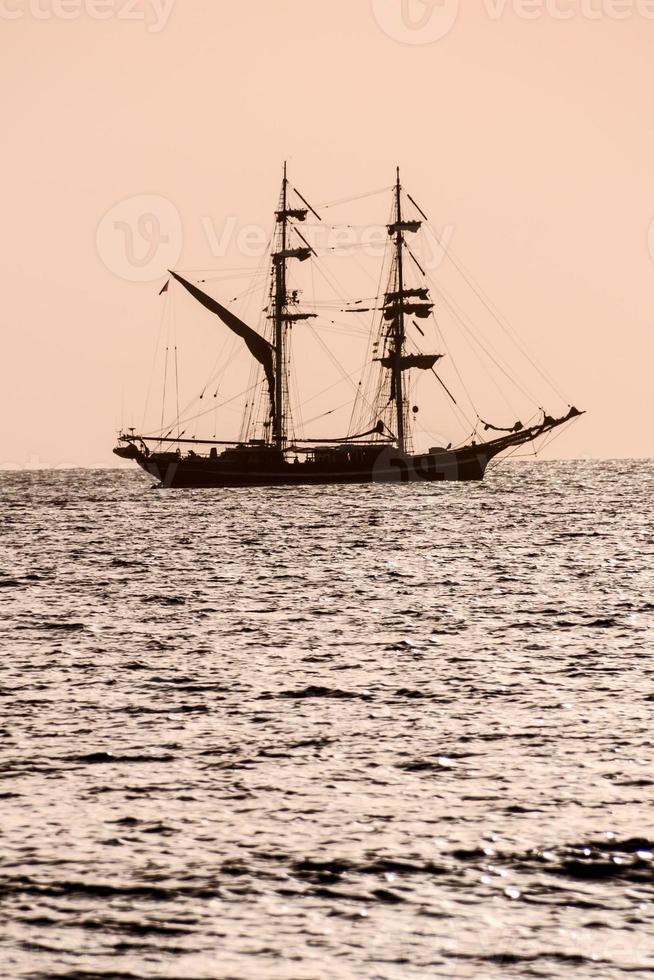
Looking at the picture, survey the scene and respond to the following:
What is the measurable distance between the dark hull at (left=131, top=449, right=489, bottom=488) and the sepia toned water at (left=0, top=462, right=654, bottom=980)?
3569 inches

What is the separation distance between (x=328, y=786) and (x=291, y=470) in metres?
115

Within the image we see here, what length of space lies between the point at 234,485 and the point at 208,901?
123 m

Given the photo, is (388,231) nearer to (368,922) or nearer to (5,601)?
(5,601)

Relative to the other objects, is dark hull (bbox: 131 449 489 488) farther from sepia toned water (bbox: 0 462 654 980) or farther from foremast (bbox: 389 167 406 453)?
sepia toned water (bbox: 0 462 654 980)

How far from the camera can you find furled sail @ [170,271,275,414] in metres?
116

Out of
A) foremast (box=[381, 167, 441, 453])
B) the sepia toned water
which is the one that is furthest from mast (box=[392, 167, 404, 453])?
the sepia toned water

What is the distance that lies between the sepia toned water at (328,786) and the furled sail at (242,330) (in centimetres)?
7858

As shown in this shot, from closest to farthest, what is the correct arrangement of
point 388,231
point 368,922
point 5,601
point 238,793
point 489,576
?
point 368,922 → point 238,793 → point 5,601 → point 489,576 → point 388,231

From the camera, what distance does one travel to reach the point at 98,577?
158ft

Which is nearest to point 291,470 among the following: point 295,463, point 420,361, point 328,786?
point 295,463

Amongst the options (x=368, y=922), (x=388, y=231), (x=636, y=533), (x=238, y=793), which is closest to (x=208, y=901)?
(x=368, y=922)

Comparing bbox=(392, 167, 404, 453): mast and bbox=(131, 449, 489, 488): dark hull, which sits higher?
bbox=(392, 167, 404, 453): mast

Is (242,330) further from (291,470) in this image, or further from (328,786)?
(328,786)

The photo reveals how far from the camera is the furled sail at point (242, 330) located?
116500mm
